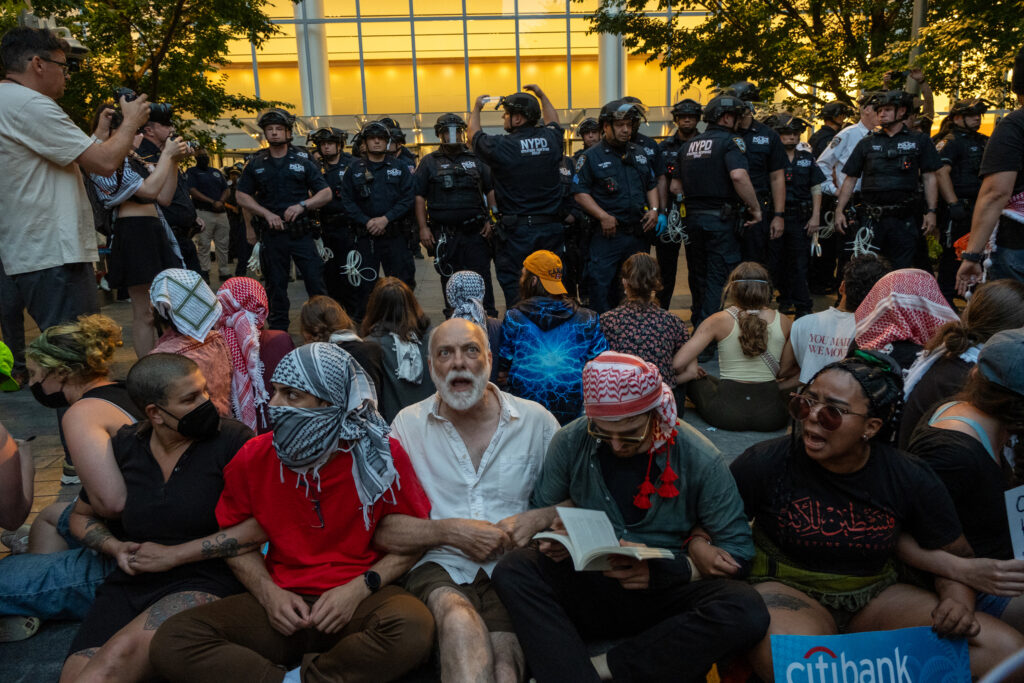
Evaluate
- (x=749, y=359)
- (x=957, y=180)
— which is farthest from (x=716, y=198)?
(x=957, y=180)

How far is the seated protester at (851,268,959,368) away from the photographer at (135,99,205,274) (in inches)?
204

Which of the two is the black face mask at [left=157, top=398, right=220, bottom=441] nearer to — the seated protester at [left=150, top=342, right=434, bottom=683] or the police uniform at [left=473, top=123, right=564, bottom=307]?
the seated protester at [left=150, top=342, right=434, bottom=683]

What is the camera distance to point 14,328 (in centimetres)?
579

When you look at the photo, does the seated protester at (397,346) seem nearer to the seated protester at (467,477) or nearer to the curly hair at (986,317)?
the seated protester at (467,477)

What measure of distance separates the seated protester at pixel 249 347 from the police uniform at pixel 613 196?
148 inches

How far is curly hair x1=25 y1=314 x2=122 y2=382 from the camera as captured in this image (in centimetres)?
350

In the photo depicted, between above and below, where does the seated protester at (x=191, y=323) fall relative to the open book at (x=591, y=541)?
above

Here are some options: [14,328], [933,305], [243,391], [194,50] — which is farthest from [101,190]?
[194,50]

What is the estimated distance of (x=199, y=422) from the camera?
10.0 ft

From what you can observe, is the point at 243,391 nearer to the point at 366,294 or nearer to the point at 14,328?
the point at 14,328

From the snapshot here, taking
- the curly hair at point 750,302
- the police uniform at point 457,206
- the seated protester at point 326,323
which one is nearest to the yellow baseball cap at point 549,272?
the seated protester at point 326,323

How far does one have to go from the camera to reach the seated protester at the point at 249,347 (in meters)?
4.48

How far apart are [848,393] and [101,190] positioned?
5.11m

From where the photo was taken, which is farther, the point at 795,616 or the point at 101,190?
the point at 101,190
